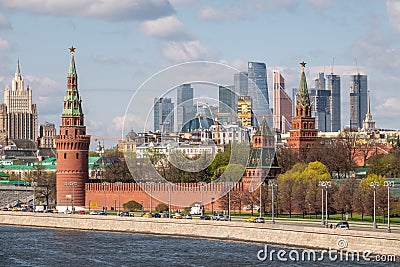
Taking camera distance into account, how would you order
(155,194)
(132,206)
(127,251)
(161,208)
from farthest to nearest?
(155,194) < (132,206) < (161,208) < (127,251)

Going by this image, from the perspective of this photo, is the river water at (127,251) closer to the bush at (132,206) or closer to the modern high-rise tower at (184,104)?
the modern high-rise tower at (184,104)

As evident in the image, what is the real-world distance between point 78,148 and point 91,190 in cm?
533

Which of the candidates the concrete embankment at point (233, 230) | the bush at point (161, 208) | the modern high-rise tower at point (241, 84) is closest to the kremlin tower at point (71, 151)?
the bush at point (161, 208)

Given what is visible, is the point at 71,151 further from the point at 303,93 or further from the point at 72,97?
the point at 303,93

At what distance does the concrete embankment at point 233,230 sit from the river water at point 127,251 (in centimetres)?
151

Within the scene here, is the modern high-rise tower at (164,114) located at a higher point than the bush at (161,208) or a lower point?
higher

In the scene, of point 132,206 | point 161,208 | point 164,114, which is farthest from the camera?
point 164,114

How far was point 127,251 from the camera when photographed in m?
90.6

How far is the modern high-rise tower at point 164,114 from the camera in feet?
444

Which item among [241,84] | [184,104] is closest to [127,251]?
[184,104]

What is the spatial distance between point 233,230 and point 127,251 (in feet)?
36.6

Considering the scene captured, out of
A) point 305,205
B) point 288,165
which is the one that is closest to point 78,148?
point 288,165

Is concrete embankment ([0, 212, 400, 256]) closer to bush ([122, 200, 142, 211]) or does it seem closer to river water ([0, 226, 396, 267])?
river water ([0, 226, 396, 267])

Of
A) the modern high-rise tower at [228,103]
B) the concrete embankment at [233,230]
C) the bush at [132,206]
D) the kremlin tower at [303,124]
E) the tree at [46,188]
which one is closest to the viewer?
the concrete embankment at [233,230]
